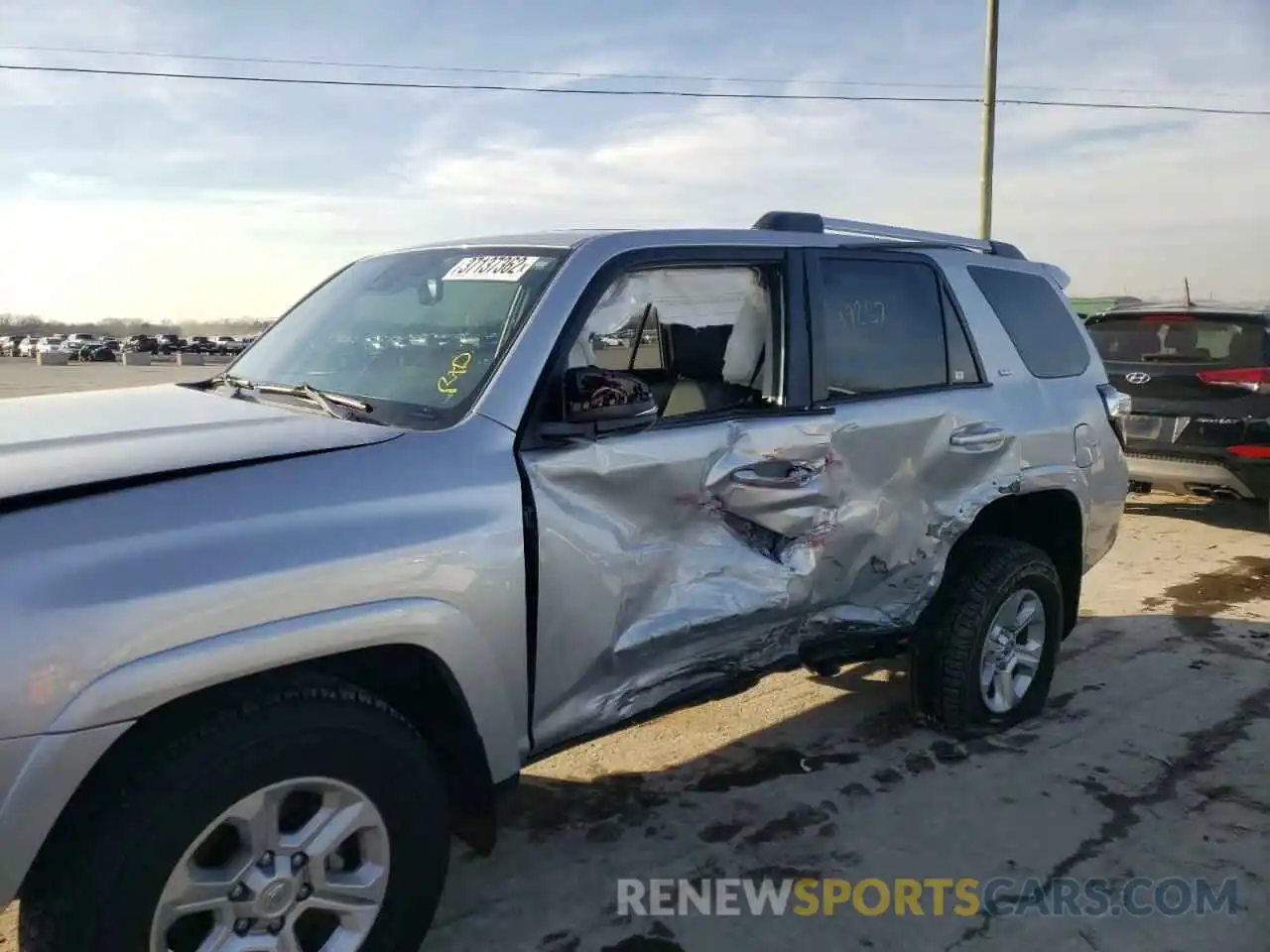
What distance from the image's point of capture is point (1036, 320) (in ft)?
14.8

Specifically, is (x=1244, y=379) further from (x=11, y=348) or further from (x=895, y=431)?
(x=11, y=348)

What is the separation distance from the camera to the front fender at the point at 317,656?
6.25ft

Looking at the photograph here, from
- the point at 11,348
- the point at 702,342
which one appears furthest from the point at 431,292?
the point at 11,348

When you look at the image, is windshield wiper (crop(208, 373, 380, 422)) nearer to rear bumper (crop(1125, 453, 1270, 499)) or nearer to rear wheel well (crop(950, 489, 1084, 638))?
rear wheel well (crop(950, 489, 1084, 638))

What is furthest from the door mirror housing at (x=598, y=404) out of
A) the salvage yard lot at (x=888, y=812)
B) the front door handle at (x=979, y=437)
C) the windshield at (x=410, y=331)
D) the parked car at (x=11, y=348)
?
the parked car at (x=11, y=348)

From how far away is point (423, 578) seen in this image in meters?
2.36

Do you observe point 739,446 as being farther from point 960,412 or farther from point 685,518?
point 960,412

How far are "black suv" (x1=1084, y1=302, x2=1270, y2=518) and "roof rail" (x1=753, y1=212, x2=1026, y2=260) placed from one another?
3.59 metres

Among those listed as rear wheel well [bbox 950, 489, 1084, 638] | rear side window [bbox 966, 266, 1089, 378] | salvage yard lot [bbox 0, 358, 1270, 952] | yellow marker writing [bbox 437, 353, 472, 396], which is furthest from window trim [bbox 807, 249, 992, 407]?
salvage yard lot [bbox 0, 358, 1270, 952]

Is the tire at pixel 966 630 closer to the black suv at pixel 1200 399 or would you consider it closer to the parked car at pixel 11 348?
the black suv at pixel 1200 399

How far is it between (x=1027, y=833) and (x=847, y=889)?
761 millimetres

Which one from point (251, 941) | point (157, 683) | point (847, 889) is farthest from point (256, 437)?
point (847, 889)

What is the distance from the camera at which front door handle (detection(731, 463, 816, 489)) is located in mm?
3176

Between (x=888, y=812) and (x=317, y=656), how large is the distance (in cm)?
222
